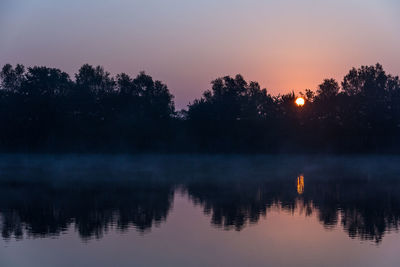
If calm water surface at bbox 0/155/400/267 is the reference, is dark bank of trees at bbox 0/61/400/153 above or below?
above

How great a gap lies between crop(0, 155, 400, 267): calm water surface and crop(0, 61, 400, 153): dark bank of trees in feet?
90.9

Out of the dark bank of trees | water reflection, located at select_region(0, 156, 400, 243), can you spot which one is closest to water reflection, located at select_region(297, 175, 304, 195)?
water reflection, located at select_region(0, 156, 400, 243)

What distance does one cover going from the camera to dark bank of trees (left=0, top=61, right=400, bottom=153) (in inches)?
2955

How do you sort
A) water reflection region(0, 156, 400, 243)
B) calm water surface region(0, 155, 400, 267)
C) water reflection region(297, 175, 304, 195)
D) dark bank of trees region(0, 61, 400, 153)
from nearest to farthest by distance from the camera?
calm water surface region(0, 155, 400, 267) < water reflection region(0, 156, 400, 243) < water reflection region(297, 175, 304, 195) < dark bank of trees region(0, 61, 400, 153)

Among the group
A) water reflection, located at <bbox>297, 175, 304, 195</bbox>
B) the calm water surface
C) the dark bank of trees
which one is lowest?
the calm water surface

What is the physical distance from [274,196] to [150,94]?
170 feet

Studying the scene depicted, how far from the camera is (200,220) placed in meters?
25.4

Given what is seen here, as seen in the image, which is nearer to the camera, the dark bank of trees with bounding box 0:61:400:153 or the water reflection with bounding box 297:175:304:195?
the water reflection with bounding box 297:175:304:195

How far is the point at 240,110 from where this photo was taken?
79.8 meters

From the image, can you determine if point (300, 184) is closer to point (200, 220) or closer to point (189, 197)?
point (189, 197)

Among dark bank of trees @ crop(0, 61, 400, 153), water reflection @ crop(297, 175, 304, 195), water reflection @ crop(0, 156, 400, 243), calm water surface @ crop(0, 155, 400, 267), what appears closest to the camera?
calm water surface @ crop(0, 155, 400, 267)

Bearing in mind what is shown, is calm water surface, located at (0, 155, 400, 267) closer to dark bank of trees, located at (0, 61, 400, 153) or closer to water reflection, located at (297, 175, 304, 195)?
water reflection, located at (297, 175, 304, 195)

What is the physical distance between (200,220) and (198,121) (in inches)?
2072

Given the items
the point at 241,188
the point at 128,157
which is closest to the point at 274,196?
the point at 241,188
